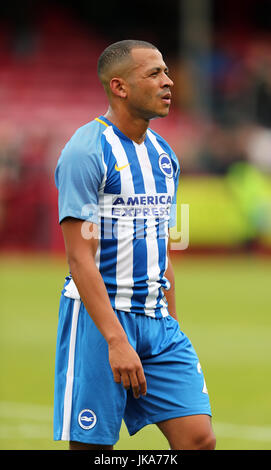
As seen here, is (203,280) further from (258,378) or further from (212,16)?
(212,16)

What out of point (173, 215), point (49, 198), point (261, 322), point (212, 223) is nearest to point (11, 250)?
point (49, 198)

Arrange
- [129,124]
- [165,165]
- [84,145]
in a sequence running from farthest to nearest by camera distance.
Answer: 1. [165,165]
2. [129,124]
3. [84,145]

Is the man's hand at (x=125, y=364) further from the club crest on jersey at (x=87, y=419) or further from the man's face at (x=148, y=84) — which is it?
the man's face at (x=148, y=84)

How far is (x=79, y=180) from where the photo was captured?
4215 millimetres

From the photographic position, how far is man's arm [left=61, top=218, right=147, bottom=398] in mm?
4125

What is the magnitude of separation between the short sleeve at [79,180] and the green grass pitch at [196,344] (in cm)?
288

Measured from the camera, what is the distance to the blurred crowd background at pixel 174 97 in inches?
826

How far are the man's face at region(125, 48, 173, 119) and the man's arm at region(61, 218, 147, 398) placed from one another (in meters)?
0.66

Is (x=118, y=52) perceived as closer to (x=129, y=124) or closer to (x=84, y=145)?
(x=129, y=124)

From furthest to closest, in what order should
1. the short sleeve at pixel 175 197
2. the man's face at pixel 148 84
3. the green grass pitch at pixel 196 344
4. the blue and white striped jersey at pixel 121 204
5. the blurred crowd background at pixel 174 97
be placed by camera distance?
the blurred crowd background at pixel 174 97 < the green grass pitch at pixel 196 344 < the short sleeve at pixel 175 197 < the man's face at pixel 148 84 < the blue and white striped jersey at pixel 121 204

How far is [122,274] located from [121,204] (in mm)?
319

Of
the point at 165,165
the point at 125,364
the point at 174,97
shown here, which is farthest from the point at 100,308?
the point at 174,97

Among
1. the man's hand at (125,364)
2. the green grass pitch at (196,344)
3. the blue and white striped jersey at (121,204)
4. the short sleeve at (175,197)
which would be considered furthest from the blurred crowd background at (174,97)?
the man's hand at (125,364)

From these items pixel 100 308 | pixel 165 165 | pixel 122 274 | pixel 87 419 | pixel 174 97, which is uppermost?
pixel 174 97
